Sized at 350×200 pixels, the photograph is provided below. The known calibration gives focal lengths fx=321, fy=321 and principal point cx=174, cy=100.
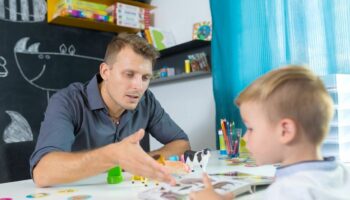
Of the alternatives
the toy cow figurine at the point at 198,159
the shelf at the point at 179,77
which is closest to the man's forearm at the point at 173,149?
the toy cow figurine at the point at 198,159

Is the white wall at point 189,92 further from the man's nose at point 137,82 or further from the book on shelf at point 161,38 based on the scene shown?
the man's nose at point 137,82

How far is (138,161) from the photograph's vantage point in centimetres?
86

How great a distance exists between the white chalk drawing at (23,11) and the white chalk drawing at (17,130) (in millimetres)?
629

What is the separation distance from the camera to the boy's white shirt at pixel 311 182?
522 millimetres

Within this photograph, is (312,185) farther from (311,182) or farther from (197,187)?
(197,187)

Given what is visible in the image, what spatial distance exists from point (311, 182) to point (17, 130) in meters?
2.00

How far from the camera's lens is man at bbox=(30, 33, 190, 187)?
973mm

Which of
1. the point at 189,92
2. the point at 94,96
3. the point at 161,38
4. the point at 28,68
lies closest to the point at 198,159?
the point at 94,96

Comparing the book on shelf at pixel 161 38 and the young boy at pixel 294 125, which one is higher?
the book on shelf at pixel 161 38

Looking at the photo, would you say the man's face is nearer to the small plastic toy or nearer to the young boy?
the small plastic toy

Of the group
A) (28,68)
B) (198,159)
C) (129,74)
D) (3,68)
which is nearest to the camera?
(198,159)

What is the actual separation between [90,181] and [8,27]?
155cm

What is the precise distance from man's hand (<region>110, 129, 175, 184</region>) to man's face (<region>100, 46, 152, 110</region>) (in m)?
0.49

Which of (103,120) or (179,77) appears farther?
(179,77)
